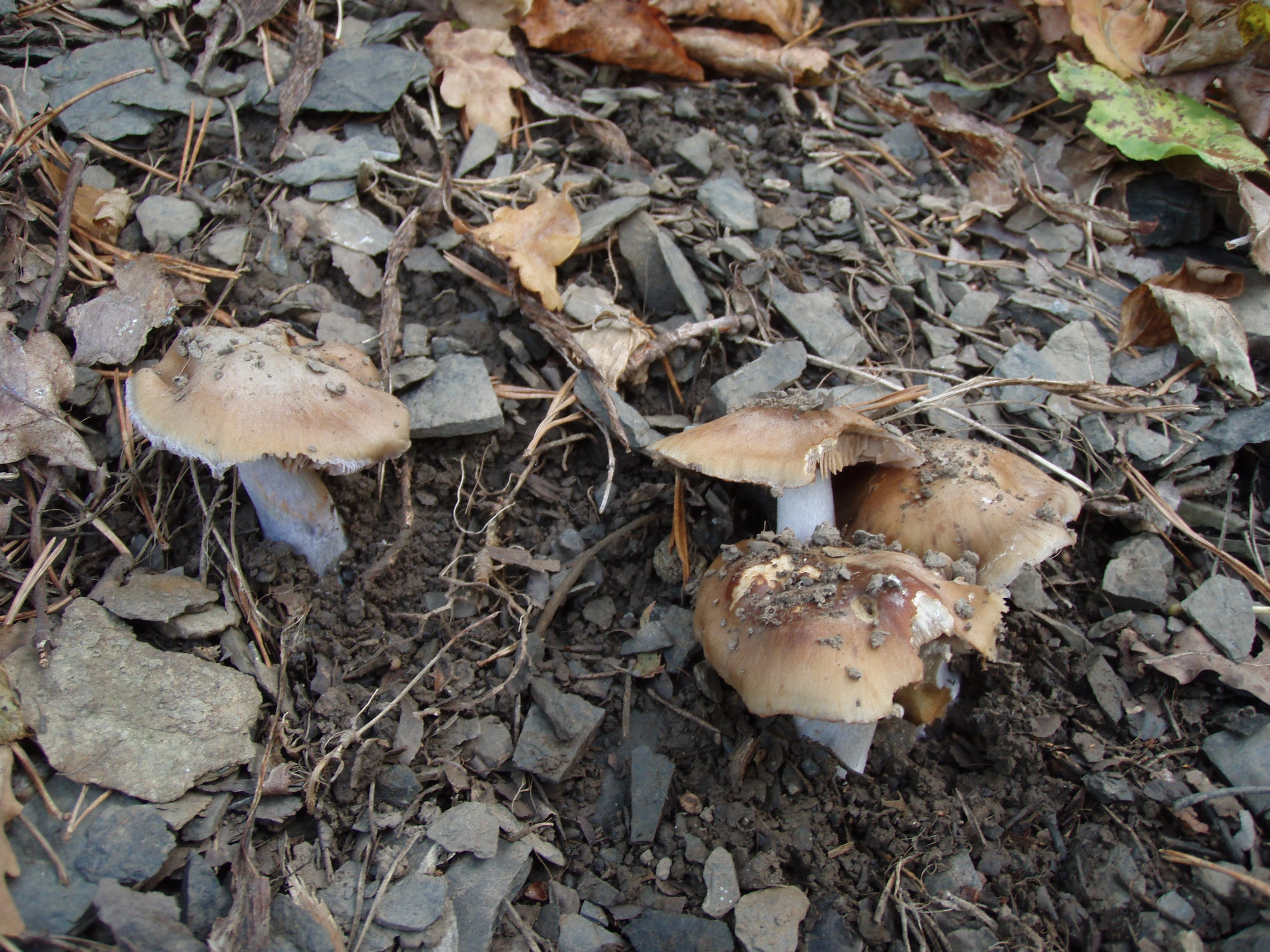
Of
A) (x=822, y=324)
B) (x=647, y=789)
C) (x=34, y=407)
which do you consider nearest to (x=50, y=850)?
(x=34, y=407)

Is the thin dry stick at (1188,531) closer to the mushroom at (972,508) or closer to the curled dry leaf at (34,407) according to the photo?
the mushroom at (972,508)

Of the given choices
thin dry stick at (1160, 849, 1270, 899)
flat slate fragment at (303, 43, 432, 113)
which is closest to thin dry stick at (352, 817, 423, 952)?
thin dry stick at (1160, 849, 1270, 899)

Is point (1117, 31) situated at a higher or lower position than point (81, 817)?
higher

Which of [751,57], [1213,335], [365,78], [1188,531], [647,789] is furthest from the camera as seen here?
[751,57]

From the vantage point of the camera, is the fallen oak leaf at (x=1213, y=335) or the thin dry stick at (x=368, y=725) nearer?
the thin dry stick at (x=368, y=725)

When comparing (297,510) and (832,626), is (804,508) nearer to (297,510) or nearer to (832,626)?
(832,626)

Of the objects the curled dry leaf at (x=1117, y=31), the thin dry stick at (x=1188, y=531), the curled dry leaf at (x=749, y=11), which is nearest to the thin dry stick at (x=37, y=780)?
the thin dry stick at (x=1188, y=531)
